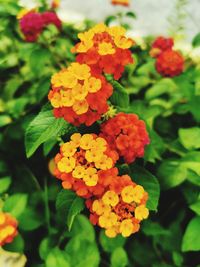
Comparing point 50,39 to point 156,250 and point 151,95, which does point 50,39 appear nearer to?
point 151,95

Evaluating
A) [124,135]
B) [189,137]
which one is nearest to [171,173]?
[189,137]

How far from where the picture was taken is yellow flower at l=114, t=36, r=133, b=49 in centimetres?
104

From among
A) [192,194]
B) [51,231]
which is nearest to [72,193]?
[51,231]

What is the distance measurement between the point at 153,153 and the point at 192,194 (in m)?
0.25

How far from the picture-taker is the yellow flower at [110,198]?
98 centimetres

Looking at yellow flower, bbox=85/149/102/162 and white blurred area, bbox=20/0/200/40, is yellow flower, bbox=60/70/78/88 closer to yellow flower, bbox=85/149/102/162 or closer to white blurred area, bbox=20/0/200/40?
yellow flower, bbox=85/149/102/162

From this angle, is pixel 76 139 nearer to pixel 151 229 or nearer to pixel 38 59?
pixel 151 229

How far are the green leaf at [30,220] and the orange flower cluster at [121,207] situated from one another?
0.51 meters

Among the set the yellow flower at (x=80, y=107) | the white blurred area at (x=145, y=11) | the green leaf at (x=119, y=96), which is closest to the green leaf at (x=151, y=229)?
the green leaf at (x=119, y=96)

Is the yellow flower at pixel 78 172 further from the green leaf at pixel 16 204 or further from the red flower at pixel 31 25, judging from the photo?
the red flower at pixel 31 25

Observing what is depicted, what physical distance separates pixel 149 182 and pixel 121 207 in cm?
16

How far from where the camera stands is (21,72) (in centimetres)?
197

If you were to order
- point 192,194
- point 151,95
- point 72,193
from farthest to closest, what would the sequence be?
point 151,95 → point 192,194 → point 72,193

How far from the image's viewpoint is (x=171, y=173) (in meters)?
1.43
